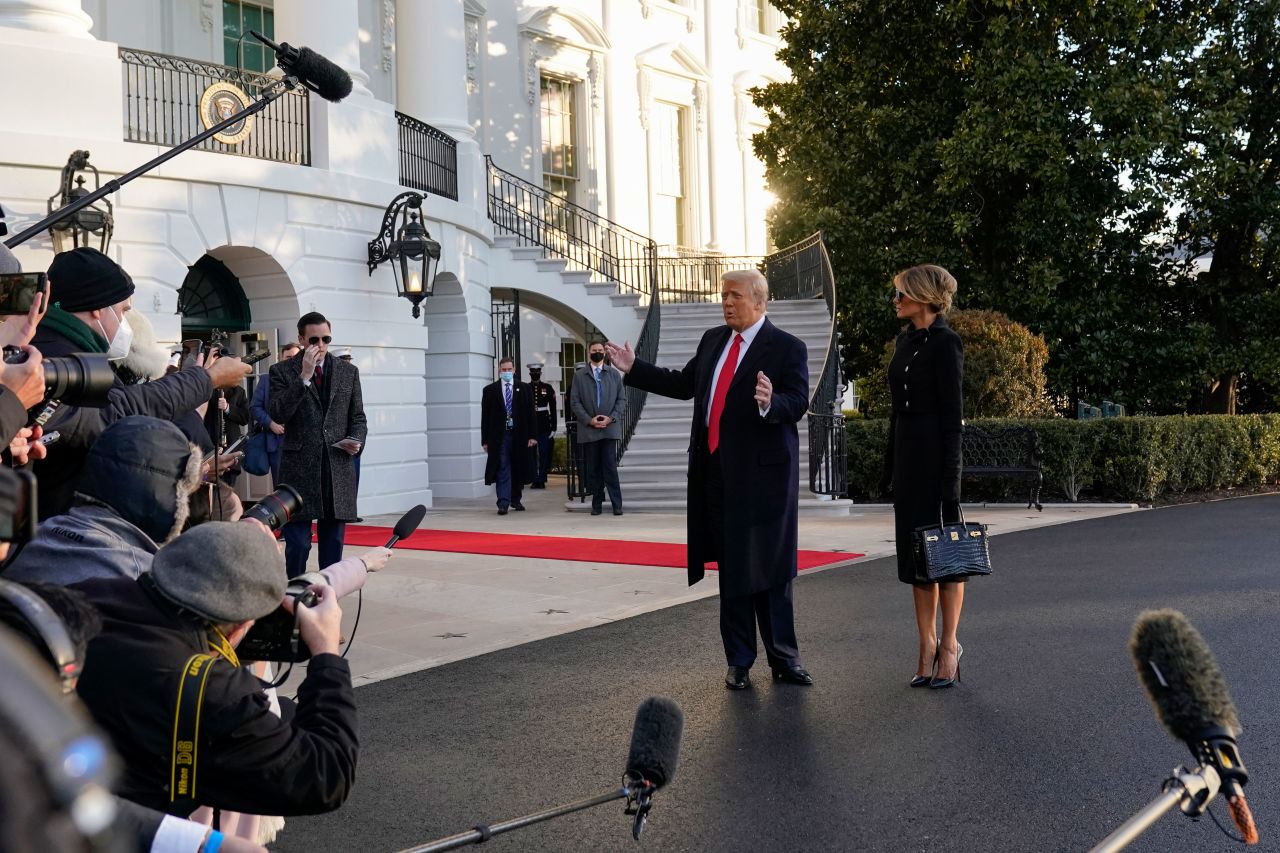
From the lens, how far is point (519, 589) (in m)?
9.43

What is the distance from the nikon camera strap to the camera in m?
2.23

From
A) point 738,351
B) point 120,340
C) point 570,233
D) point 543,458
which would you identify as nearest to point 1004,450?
point 543,458

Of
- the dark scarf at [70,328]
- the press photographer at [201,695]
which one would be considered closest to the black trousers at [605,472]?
the dark scarf at [70,328]

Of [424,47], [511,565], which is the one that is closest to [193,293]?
[424,47]

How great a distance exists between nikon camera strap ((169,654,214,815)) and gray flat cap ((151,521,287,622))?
105 millimetres

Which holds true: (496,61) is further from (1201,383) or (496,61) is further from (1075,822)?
(1075,822)

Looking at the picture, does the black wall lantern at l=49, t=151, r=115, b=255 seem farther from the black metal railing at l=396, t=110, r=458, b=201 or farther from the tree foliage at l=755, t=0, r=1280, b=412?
the tree foliage at l=755, t=0, r=1280, b=412

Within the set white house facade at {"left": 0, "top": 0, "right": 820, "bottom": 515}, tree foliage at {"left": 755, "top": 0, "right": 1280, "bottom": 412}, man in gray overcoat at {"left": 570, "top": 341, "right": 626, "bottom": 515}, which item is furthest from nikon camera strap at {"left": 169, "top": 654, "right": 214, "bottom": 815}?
tree foliage at {"left": 755, "top": 0, "right": 1280, "bottom": 412}

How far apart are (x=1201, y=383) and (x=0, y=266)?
2063 cm

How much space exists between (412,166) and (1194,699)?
53.9ft

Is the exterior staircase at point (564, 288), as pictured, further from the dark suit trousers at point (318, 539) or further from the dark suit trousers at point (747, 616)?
the dark suit trousers at point (747, 616)

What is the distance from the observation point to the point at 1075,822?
13.4ft

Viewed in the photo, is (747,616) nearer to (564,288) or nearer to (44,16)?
(44,16)

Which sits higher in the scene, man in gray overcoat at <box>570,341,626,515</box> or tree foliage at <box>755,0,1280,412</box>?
tree foliage at <box>755,0,1280,412</box>
